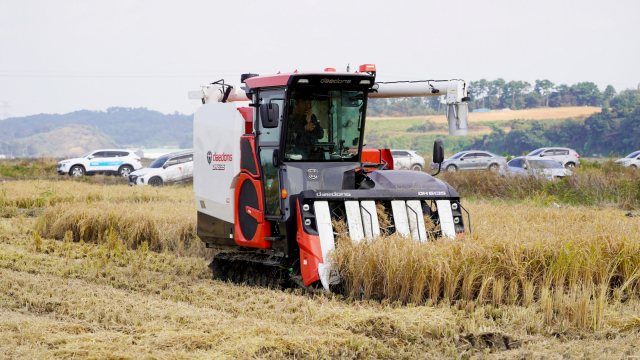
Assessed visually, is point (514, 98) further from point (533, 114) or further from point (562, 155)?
point (562, 155)

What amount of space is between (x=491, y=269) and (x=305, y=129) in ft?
9.19

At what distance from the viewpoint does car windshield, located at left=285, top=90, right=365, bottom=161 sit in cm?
689

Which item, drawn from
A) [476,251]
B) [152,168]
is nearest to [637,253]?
[476,251]

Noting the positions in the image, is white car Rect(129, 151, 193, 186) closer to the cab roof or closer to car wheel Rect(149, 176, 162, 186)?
car wheel Rect(149, 176, 162, 186)

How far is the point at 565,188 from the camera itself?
15.6 m

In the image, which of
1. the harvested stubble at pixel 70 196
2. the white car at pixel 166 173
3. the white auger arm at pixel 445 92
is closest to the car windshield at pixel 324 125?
the white auger arm at pixel 445 92

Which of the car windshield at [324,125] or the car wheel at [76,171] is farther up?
the car windshield at [324,125]

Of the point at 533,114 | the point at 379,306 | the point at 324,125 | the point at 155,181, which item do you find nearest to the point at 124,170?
the point at 155,181

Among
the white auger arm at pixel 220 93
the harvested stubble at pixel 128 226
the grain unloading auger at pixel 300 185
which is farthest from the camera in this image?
the harvested stubble at pixel 128 226

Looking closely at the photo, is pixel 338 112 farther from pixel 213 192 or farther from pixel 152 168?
pixel 152 168

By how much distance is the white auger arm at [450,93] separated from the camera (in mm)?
9188

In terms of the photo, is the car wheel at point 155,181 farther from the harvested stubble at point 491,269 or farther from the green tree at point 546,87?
the green tree at point 546,87

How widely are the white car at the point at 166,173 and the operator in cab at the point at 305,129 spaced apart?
17.0 metres

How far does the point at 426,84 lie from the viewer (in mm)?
9414
